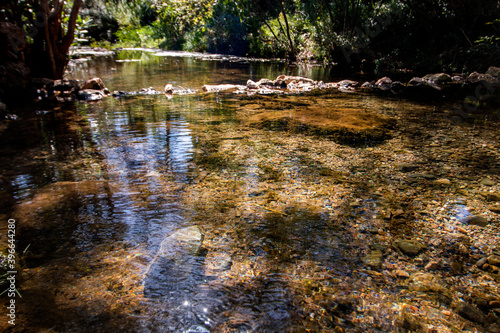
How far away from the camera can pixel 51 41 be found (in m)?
8.14

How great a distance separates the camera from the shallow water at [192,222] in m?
1.73

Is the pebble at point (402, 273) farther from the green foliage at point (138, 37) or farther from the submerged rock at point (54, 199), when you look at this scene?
the green foliage at point (138, 37)

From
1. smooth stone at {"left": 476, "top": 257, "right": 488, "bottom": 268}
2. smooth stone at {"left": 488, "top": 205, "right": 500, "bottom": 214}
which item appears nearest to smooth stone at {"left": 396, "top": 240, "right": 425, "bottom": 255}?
smooth stone at {"left": 476, "top": 257, "right": 488, "bottom": 268}

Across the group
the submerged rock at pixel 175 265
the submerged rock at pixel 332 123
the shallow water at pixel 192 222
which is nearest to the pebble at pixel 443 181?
the shallow water at pixel 192 222

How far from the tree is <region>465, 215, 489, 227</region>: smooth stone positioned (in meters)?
9.30

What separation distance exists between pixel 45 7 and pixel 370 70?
13858mm

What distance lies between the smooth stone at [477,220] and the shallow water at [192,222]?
0.61 meters

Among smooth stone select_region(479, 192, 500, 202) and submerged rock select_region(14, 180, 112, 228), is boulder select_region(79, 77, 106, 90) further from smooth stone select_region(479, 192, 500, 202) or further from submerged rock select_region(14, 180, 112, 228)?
smooth stone select_region(479, 192, 500, 202)


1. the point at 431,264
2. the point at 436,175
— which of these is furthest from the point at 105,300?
the point at 436,175

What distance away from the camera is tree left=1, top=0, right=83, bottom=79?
7.40 metres

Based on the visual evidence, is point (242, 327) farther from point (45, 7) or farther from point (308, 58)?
point (308, 58)

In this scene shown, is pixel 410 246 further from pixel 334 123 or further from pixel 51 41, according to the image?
pixel 51 41

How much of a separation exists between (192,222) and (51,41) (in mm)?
8448

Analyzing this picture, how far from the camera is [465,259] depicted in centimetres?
217
